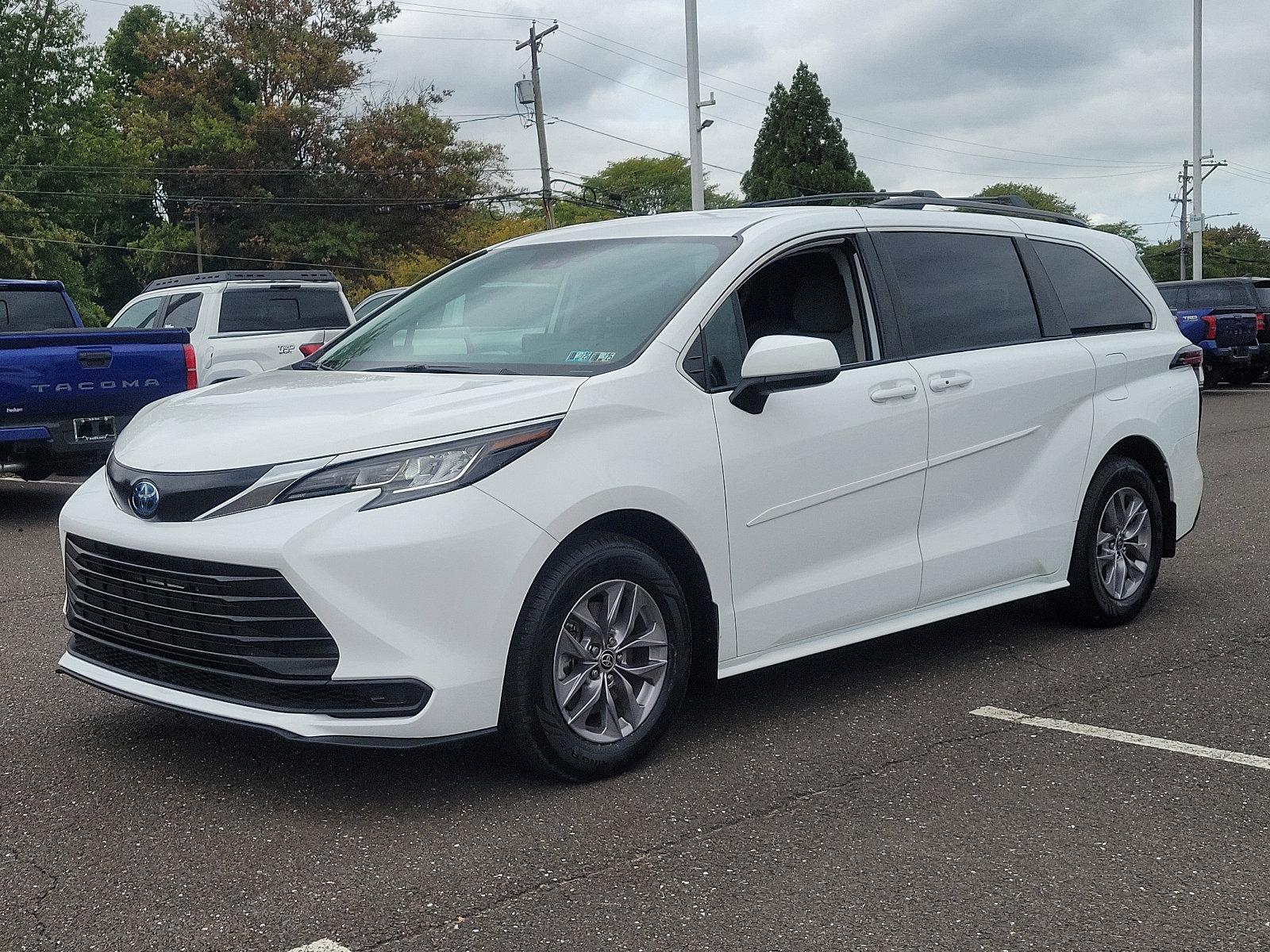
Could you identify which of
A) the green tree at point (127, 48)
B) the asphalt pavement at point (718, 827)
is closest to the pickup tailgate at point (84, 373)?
the asphalt pavement at point (718, 827)

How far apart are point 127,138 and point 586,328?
4800 centimetres

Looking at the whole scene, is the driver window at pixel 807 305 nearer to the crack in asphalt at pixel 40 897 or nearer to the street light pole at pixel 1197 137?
the crack in asphalt at pixel 40 897

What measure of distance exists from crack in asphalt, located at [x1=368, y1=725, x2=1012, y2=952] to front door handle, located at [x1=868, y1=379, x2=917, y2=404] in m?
1.22

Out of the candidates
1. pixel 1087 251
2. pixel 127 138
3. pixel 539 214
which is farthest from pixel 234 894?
pixel 539 214

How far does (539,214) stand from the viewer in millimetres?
93625

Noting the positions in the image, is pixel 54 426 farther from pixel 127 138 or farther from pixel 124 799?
pixel 127 138

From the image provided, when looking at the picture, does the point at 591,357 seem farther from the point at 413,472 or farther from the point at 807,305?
the point at 807,305

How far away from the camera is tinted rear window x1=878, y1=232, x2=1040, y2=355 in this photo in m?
5.53

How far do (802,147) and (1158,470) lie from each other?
50.1 m

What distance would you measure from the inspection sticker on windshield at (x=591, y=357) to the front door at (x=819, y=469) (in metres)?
0.35

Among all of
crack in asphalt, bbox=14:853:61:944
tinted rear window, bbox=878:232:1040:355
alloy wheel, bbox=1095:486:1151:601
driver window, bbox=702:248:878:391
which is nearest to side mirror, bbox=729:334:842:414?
driver window, bbox=702:248:878:391

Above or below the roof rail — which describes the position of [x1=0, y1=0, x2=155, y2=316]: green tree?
above

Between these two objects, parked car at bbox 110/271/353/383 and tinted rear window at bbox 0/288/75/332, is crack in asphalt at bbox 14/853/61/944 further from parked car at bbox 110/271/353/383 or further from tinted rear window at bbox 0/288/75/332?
parked car at bbox 110/271/353/383

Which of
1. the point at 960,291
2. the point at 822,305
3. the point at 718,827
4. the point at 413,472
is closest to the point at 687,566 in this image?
the point at 718,827
